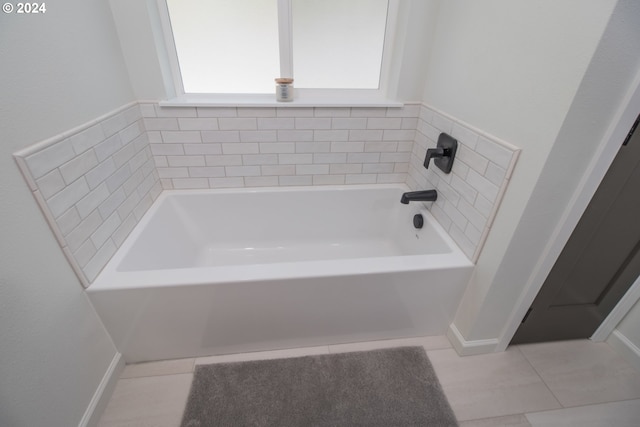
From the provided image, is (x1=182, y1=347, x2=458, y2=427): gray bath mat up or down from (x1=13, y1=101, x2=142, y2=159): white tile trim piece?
down

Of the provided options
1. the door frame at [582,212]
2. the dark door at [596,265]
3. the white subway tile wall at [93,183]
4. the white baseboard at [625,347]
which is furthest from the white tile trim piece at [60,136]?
the white baseboard at [625,347]

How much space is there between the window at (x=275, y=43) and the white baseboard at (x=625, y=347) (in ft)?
6.31

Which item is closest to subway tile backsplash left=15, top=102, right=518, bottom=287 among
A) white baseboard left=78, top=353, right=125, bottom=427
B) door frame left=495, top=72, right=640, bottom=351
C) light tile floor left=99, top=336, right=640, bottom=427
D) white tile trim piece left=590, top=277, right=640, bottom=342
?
door frame left=495, top=72, right=640, bottom=351

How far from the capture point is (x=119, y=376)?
126cm

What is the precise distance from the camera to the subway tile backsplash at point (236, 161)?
995mm

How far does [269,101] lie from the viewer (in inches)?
64.1

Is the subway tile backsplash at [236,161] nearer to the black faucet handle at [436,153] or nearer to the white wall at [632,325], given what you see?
the black faucet handle at [436,153]

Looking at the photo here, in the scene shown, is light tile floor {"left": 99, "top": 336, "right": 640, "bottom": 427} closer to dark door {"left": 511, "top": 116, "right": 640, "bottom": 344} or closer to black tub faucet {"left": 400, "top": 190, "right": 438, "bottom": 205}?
dark door {"left": 511, "top": 116, "right": 640, "bottom": 344}

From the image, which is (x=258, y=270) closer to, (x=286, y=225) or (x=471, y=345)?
(x=286, y=225)

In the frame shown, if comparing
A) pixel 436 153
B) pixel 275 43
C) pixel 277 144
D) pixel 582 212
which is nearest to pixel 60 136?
pixel 277 144

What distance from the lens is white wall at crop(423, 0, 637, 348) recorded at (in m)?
0.77

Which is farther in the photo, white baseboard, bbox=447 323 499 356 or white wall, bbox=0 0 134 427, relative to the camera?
white baseboard, bbox=447 323 499 356

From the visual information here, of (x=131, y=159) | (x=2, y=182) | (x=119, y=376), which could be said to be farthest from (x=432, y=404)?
(x=131, y=159)

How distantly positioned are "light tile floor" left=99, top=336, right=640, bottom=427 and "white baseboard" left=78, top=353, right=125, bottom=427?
0.10 ft
